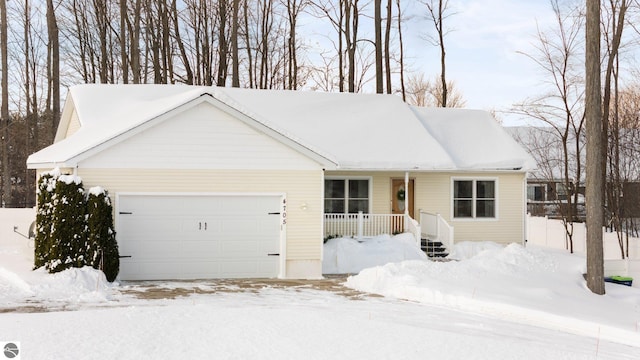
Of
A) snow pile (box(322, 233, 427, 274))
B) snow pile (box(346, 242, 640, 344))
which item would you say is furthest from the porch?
snow pile (box(346, 242, 640, 344))

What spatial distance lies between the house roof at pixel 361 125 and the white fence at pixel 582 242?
4.49 metres

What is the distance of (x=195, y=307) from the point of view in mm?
10500

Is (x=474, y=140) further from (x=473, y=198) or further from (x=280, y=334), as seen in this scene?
(x=280, y=334)

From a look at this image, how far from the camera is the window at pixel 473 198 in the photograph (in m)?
21.3

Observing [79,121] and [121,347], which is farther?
[79,121]

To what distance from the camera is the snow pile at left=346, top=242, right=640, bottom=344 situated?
1117 cm

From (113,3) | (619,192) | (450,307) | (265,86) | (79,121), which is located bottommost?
(450,307)

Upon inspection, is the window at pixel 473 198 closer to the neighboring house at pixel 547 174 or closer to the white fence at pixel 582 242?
the white fence at pixel 582 242

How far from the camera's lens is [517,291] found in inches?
519

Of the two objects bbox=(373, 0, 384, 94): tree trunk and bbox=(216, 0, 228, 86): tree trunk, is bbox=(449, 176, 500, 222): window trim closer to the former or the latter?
bbox=(373, 0, 384, 94): tree trunk

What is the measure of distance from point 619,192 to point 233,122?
700 inches

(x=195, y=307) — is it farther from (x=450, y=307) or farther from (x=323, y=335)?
(x=450, y=307)

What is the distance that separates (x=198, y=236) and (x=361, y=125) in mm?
8016

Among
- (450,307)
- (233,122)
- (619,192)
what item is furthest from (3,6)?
(619,192)
